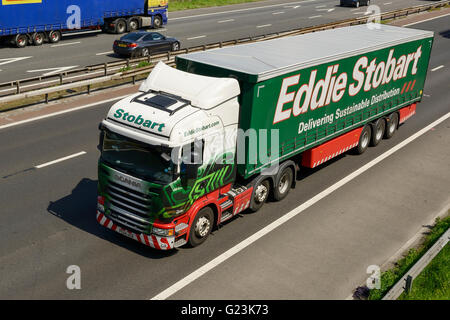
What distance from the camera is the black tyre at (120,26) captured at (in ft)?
123

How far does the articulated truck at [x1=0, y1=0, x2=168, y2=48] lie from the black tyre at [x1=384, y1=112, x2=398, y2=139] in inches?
884

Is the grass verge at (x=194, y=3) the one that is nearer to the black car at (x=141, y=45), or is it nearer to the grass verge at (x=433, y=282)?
the black car at (x=141, y=45)

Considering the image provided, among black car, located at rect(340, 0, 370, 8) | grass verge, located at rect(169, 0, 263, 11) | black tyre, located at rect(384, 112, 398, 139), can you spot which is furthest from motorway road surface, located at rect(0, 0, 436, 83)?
black tyre, located at rect(384, 112, 398, 139)

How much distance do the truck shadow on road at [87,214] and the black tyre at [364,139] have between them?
842cm

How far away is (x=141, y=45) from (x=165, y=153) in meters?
20.1

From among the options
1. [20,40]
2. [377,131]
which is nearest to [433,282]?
[377,131]

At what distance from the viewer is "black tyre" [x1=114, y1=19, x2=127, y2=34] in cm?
3750

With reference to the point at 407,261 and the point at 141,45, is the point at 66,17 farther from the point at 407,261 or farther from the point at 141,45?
the point at 407,261

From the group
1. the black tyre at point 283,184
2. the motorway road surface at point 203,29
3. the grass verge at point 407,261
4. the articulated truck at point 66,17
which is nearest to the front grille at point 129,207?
the black tyre at point 283,184

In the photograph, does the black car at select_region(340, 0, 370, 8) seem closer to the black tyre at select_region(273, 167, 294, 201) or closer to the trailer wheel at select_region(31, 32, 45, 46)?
the trailer wheel at select_region(31, 32, 45, 46)

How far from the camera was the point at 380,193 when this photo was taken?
1520 cm

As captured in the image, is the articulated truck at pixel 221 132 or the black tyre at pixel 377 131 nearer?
the articulated truck at pixel 221 132
